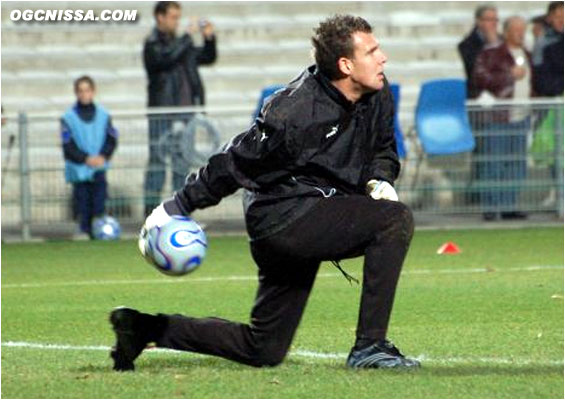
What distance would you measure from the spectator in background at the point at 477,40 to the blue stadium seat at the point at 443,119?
60 centimetres

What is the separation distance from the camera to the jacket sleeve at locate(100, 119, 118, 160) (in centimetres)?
1998

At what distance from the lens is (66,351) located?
10227 millimetres

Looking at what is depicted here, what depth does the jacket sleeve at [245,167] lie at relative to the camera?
28.6ft

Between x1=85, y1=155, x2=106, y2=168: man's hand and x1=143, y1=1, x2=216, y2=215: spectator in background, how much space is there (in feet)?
1.85

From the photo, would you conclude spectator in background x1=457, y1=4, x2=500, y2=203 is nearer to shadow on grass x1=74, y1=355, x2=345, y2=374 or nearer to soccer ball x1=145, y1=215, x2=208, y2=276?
shadow on grass x1=74, y1=355, x2=345, y2=374

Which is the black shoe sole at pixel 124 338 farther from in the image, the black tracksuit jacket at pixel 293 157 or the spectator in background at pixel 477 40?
the spectator in background at pixel 477 40

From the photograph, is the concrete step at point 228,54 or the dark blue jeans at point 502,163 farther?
the concrete step at point 228,54

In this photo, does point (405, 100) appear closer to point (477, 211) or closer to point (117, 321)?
point (477, 211)

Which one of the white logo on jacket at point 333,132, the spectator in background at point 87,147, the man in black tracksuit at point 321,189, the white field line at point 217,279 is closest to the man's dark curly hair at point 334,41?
the man in black tracksuit at point 321,189

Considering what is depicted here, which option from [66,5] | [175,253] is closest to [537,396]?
[175,253]

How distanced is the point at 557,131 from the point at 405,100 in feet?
11.4

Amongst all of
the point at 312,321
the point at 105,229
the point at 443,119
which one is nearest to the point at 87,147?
the point at 105,229

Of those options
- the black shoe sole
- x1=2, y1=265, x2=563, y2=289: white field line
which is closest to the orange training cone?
x1=2, y1=265, x2=563, y2=289: white field line

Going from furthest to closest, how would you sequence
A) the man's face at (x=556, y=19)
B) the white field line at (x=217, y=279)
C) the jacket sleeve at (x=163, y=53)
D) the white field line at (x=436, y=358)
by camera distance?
the man's face at (x=556, y=19) < the jacket sleeve at (x=163, y=53) < the white field line at (x=217, y=279) < the white field line at (x=436, y=358)
